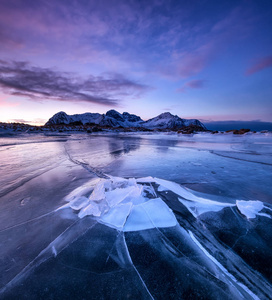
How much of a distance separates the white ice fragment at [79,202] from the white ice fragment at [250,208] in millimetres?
2423

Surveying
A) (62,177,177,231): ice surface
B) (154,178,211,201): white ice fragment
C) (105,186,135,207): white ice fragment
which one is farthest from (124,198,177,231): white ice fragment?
(154,178,211,201): white ice fragment

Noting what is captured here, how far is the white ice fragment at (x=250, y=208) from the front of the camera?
192 cm

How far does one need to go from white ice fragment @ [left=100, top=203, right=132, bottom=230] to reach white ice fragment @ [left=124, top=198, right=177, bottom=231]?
0.07m

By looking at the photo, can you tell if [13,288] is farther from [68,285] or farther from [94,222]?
[94,222]

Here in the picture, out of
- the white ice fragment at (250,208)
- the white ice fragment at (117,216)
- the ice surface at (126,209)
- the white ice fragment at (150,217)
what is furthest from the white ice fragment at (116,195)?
the white ice fragment at (250,208)

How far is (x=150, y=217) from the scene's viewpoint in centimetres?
189

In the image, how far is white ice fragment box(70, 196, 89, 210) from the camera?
214cm

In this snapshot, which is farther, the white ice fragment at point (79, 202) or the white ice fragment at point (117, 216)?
the white ice fragment at point (79, 202)

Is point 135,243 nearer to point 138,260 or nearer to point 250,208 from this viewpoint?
point 138,260

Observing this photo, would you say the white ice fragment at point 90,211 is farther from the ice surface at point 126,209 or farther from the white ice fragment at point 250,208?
the white ice fragment at point 250,208

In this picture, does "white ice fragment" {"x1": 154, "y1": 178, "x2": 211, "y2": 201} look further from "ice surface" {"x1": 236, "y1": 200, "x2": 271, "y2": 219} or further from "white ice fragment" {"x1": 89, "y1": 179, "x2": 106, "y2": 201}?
"white ice fragment" {"x1": 89, "y1": 179, "x2": 106, "y2": 201}

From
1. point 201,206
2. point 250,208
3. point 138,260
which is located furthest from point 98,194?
point 250,208

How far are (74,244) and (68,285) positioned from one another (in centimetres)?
41

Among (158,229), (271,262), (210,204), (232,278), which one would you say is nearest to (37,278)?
(158,229)
